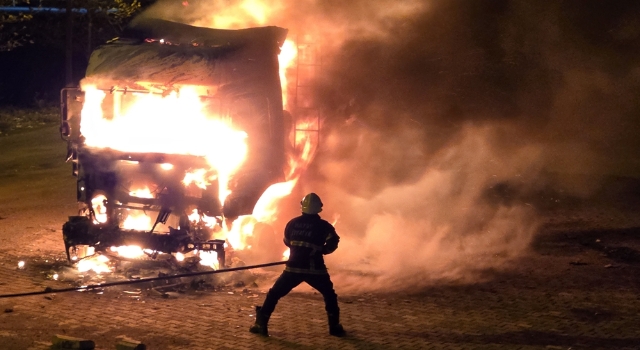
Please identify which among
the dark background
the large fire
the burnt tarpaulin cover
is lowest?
the large fire

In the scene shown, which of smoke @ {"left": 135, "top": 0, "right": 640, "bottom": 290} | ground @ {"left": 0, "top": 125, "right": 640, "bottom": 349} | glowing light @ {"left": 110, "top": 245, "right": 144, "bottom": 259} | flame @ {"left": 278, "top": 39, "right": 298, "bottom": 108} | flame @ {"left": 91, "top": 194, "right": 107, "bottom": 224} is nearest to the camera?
ground @ {"left": 0, "top": 125, "right": 640, "bottom": 349}

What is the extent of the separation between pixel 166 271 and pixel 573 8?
14868 mm

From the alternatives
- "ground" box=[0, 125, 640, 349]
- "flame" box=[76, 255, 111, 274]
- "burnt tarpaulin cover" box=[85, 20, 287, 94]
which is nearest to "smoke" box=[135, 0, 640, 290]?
"ground" box=[0, 125, 640, 349]

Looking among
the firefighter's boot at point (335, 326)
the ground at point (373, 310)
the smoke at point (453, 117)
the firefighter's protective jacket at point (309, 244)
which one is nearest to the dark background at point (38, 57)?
the smoke at point (453, 117)

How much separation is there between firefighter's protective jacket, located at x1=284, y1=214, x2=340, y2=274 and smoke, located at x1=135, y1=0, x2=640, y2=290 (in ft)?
7.23

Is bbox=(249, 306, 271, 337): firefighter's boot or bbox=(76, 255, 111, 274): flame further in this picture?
bbox=(76, 255, 111, 274): flame

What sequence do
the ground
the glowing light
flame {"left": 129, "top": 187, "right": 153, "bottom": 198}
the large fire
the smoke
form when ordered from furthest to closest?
the smoke < the glowing light < flame {"left": 129, "top": 187, "right": 153, "bottom": 198} < the large fire < the ground

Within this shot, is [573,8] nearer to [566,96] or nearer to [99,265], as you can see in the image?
[566,96]

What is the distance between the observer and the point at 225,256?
35.3ft

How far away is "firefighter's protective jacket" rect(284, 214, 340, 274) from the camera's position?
26.0 ft

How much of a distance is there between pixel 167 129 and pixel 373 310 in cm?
333

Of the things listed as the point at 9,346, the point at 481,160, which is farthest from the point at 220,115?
the point at 481,160

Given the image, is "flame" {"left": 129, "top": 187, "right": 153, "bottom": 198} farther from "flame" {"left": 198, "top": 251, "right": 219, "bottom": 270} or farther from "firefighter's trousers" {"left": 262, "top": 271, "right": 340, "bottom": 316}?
"firefighter's trousers" {"left": 262, "top": 271, "right": 340, "bottom": 316}

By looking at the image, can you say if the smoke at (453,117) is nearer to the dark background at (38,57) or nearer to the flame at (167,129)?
the flame at (167,129)
